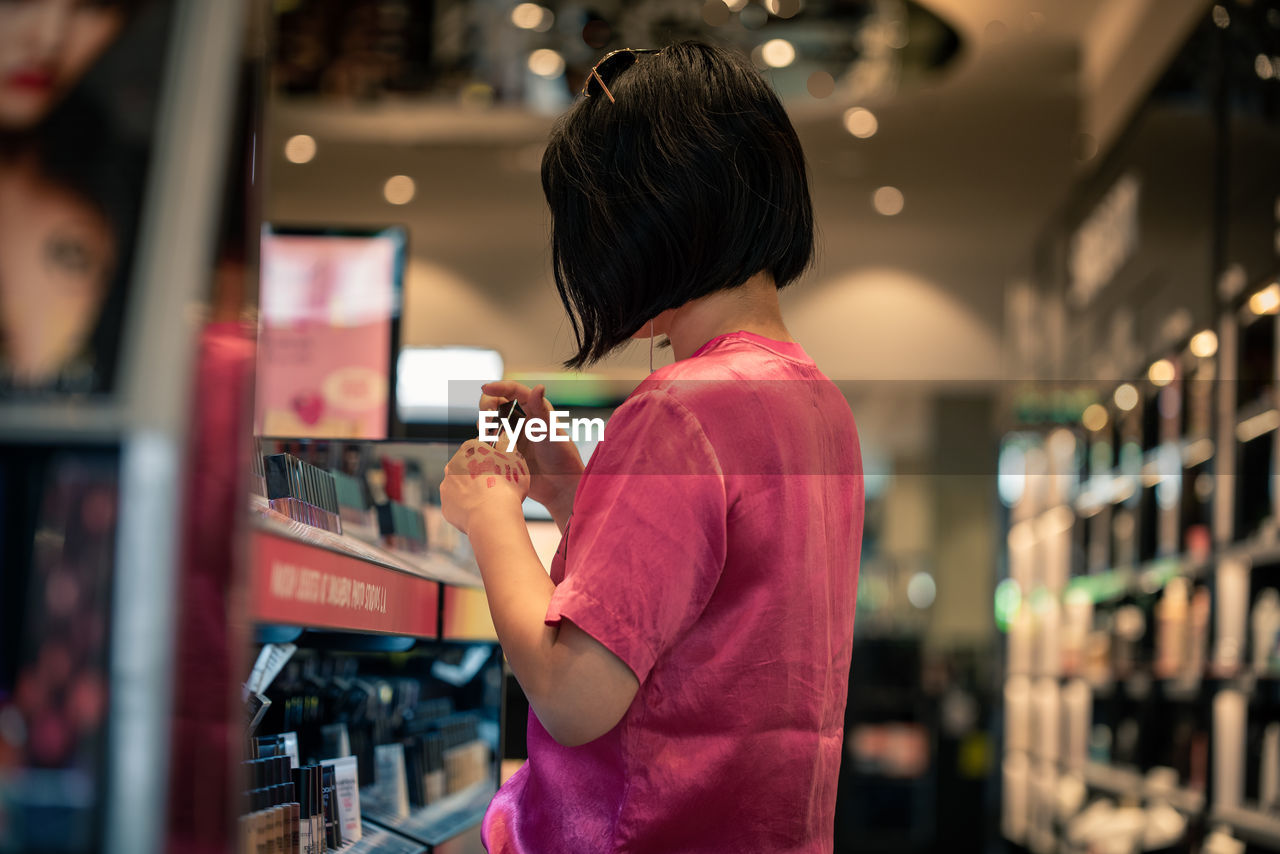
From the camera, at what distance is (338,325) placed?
1981mm

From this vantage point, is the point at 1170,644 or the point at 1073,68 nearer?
the point at 1170,644

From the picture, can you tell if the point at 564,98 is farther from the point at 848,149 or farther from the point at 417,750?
the point at 417,750

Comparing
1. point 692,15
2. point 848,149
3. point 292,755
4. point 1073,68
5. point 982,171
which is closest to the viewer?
point 292,755

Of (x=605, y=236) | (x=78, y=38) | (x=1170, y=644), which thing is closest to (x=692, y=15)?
(x=605, y=236)

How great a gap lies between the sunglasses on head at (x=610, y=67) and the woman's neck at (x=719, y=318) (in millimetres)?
175

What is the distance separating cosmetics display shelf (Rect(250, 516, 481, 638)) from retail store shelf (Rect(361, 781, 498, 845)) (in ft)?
0.77

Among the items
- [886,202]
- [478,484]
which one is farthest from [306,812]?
[886,202]

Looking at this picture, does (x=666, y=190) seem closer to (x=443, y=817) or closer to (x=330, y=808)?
(x=330, y=808)

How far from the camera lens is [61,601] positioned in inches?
21.2

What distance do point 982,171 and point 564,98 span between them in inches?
71.8

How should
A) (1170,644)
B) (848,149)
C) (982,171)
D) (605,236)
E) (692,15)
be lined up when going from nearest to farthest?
(605,236), (848,149), (692,15), (982,171), (1170,644)

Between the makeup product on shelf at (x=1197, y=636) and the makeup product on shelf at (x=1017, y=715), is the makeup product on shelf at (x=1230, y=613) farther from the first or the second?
the makeup product on shelf at (x=1017, y=715)

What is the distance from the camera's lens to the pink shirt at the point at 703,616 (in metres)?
0.85

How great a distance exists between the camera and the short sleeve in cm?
83
